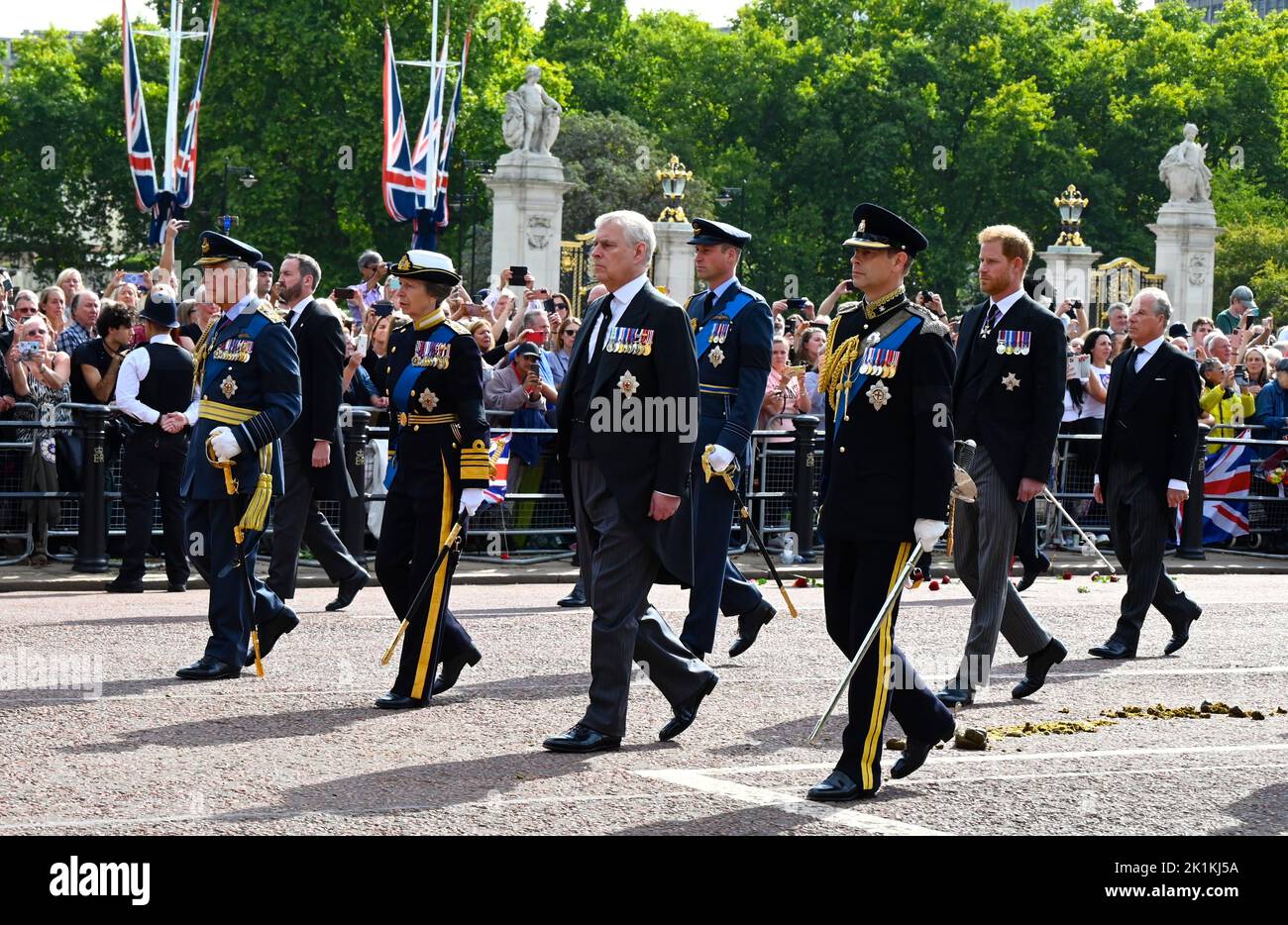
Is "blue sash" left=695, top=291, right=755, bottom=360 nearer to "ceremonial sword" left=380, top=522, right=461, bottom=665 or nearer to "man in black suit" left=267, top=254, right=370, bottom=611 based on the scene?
"ceremonial sword" left=380, top=522, right=461, bottom=665

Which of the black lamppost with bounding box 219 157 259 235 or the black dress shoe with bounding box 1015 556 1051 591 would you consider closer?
the black dress shoe with bounding box 1015 556 1051 591

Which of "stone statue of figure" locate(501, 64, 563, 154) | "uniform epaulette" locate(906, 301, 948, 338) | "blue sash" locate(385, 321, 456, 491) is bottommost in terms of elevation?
A: "blue sash" locate(385, 321, 456, 491)

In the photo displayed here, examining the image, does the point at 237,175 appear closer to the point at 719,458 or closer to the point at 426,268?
the point at 719,458

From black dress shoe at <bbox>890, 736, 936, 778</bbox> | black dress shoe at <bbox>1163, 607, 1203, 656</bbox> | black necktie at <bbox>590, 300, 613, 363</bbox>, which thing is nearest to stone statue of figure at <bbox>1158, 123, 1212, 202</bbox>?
black dress shoe at <bbox>1163, 607, 1203, 656</bbox>

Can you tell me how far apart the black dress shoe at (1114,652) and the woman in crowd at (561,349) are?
6.08m

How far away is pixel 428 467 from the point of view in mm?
8875

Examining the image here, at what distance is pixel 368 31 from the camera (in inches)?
2176

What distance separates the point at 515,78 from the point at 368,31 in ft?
19.9

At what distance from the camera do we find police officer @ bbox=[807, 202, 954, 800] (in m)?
6.98

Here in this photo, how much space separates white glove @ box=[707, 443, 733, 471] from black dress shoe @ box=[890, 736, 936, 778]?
8.69 ft

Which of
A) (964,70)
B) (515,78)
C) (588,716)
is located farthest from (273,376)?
(964,70)

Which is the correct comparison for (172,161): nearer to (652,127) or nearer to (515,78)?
(515,78)

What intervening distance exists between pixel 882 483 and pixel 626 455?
3.79 feet
